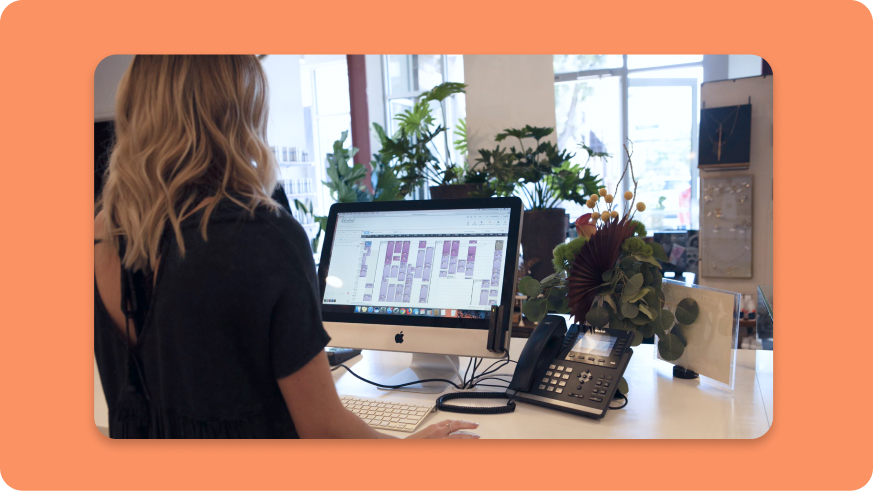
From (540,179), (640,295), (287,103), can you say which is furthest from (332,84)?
(640,295)

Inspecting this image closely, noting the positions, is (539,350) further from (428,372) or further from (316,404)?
(316,404)

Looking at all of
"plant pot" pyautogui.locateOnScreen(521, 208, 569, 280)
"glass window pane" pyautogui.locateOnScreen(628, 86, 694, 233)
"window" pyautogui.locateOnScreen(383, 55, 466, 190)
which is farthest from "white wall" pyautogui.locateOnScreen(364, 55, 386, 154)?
"plant pot" pyautogui.locateOnScreen(521, 208, 569, 280)

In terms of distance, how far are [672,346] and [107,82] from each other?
134 centimetres

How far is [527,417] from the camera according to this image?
1.09 m

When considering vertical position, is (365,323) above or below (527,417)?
above

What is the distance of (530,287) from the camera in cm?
121

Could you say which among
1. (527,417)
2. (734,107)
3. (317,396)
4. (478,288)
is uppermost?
(734,107)

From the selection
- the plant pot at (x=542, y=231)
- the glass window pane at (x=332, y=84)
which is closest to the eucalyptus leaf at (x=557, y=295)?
the plant pot at (x=542, y=231)

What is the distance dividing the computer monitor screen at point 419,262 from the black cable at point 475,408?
0.56ft

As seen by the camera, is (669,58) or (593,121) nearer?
(669,58)
